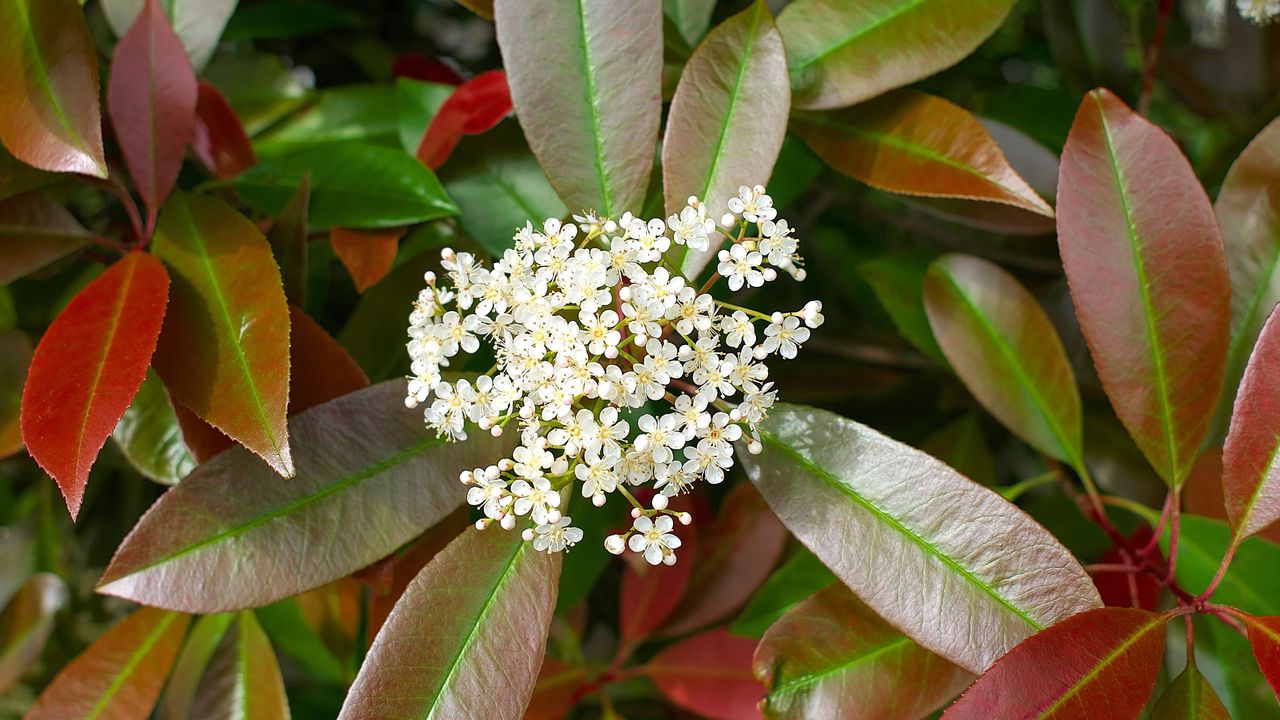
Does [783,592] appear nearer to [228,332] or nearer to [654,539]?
[654,539]

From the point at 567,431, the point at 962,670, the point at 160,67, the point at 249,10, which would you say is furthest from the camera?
the point at 249,10

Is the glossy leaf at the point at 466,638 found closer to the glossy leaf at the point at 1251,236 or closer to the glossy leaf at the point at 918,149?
the glossy leaf at the point at 918,149

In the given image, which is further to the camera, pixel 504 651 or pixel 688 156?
pixel 688 156

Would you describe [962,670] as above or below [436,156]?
below

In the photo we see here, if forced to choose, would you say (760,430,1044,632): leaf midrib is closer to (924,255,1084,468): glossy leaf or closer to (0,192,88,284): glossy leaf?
(924,255,1084,468): glossy leaf

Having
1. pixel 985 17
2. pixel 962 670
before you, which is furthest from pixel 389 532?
pixel 985 17

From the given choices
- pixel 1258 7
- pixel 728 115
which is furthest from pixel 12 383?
pixel 1258 7

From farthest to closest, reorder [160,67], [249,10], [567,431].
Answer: [249,10], [160,67], [567,431]

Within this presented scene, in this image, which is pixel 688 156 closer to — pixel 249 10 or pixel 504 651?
pixel 504 651

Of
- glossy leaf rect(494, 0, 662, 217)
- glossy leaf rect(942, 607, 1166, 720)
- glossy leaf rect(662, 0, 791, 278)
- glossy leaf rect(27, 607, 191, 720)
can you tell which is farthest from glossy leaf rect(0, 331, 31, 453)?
glossy leaf rect(942, 607, 1166, 720)
